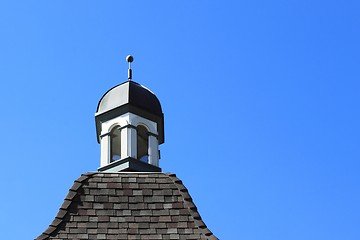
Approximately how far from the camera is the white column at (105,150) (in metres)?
23.9

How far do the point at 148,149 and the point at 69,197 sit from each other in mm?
2889

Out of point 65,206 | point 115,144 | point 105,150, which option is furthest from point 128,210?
point 115,144

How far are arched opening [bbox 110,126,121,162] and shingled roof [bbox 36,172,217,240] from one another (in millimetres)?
1712

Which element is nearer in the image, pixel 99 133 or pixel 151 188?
pixel 151 188

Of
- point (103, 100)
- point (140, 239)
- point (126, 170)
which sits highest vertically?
point (103, 100)

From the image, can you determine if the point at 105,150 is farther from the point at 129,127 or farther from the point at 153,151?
the point at 153,151

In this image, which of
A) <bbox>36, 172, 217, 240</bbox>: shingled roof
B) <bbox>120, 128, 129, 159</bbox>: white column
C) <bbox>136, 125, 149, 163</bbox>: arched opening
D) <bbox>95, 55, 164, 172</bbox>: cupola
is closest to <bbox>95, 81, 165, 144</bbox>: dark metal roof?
<bbox>95, 55, 164, 172</bbox>: cupola

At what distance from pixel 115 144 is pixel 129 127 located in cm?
61

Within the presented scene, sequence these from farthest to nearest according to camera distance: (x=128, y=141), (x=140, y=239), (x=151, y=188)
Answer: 1. (x=128, y=141)
2. (x=151, y=188)
3. (x=140, y=239)

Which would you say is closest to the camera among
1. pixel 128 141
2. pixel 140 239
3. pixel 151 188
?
pixel 140 239

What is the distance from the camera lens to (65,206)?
21.5 meters

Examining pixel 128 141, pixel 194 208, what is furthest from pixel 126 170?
pixel 194 208

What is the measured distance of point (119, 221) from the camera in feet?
69.4

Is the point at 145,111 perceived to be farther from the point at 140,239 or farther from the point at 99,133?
the point at 140,239
